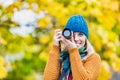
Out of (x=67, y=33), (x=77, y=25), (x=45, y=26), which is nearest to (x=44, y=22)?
(x=45, y=26)

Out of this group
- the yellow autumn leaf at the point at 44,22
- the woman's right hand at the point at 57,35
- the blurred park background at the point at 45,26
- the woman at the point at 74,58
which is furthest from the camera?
the yellow autumn leaf at the point at 44,22

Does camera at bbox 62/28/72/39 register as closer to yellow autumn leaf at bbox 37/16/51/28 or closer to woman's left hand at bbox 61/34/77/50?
woman's left hand at bbox 61/34/77/50

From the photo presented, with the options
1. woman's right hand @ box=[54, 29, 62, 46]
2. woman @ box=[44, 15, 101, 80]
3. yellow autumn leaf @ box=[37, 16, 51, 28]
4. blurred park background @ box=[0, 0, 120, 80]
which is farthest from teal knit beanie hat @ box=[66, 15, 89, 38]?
yellow autumn leaf @ box=[37, 16, 51, 28]

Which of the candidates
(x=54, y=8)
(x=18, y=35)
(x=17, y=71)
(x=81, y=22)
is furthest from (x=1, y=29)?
(x=81, y=22)

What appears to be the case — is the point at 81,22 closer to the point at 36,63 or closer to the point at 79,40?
the point at 79,40

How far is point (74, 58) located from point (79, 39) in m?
0.21

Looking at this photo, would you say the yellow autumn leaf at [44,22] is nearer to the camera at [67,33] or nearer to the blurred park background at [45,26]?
the blurred park background at [45,26]

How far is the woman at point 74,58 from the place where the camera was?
5.57 m

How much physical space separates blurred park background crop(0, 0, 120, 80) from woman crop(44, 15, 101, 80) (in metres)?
1.81

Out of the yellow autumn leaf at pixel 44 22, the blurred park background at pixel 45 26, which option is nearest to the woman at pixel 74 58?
the blurred park background at pixel 45 26

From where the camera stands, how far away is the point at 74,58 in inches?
219

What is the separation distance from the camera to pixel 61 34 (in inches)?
224

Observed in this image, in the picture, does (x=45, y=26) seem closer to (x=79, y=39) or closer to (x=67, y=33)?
(x=79, y=39)

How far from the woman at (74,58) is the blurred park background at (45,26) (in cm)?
181
